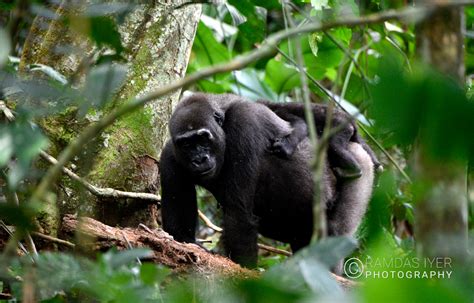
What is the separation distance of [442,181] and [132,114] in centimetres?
326

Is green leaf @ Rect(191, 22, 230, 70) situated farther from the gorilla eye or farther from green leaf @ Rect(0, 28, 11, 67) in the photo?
green leaf @ Rect(0, 28, 11, 67)

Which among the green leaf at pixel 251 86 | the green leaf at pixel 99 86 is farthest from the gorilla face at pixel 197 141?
the green leaf at pixel 99 86

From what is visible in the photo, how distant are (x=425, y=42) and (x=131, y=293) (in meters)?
0.99

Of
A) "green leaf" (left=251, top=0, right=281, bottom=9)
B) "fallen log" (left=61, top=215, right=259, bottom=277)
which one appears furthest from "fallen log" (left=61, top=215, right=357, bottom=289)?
"green leaf" (left=251, top=0, right=281, bottom=9)

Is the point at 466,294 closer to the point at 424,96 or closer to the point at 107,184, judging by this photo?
the point at 424,96

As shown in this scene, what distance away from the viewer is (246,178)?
5.03 meters

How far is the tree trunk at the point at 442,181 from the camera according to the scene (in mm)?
1777

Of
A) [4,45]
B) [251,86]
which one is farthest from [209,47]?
[4,45]

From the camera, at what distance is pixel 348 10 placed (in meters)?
4.65

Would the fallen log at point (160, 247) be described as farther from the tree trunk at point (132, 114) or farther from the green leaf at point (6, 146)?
the green leaf at point (6, 146)

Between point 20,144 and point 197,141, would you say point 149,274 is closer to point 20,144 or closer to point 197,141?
point 20,144

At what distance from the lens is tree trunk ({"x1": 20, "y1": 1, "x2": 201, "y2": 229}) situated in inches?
179

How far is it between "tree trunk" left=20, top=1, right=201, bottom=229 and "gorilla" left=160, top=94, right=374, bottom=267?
0.18 m

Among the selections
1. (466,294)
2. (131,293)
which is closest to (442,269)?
(466,294)
